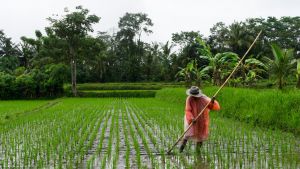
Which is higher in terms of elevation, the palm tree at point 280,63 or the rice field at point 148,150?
the palm tree at point 280,63

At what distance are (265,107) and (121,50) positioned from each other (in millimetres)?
41005

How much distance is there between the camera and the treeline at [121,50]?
3491 cm

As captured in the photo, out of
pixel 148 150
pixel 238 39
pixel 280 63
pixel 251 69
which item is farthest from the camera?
pixel 238 39

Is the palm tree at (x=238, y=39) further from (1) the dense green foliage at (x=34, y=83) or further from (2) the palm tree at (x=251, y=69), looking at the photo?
(2) the palm tree at (x=251, y=69)

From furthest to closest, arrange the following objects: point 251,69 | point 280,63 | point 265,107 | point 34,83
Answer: point 34,83, point 251,69, point 280,63, point 265,107

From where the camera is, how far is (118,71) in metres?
48.7

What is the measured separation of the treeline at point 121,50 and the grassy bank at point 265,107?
18.4 metres

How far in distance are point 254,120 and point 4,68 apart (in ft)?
131

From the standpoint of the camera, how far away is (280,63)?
1703 cm

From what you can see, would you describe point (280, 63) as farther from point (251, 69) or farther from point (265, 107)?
Answer: point (265, 107)

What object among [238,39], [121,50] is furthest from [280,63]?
[121,50]

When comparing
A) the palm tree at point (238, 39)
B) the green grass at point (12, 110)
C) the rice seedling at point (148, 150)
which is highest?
the palm tree at point (238, 39)

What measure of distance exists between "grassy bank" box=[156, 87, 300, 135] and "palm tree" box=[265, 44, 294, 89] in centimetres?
298

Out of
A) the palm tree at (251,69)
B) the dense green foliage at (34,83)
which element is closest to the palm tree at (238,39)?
the dense green foliage at (34,83)
